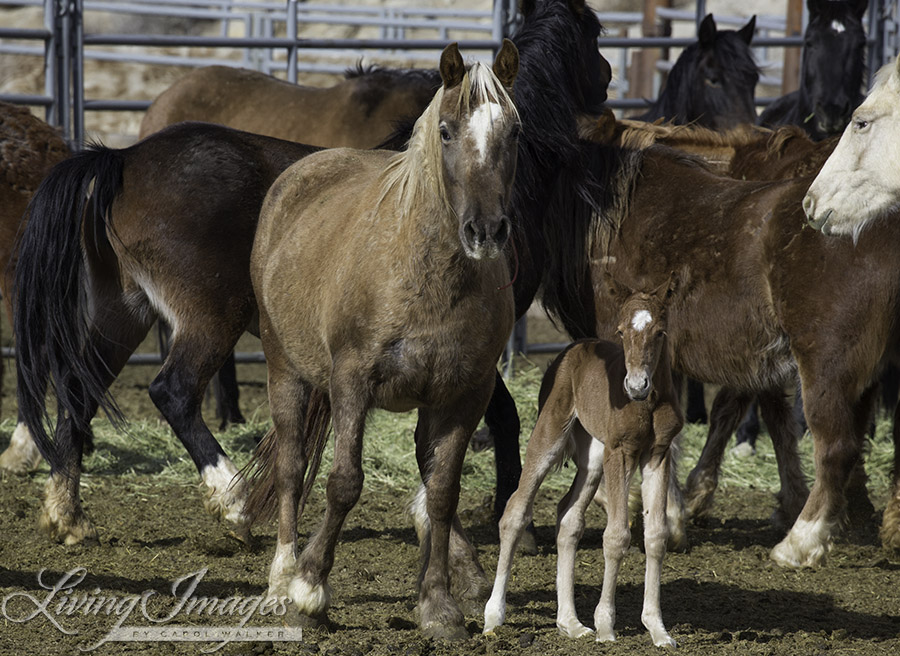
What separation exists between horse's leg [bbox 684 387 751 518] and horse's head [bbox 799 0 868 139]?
8.08 ft

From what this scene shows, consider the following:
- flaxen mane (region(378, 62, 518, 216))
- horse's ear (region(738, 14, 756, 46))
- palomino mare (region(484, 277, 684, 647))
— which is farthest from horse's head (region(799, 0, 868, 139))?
flaxen mane (region(378, 62, 518, 216))

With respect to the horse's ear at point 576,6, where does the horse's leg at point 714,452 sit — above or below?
below

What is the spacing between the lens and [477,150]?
3254mm

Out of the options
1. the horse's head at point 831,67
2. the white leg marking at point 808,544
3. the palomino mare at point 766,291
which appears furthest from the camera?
the horse's head at point 831,67

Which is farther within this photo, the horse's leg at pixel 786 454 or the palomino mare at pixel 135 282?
the horse's leg at pixel 786 454

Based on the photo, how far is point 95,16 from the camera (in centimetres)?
2239

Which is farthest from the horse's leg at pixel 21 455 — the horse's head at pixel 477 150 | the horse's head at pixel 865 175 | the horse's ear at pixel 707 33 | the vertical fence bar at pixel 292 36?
the horse's ear at pixel 707 33

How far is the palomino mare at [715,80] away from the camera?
741 centimetres

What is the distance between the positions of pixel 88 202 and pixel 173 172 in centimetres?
41

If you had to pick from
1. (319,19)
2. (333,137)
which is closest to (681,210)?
(333,137)

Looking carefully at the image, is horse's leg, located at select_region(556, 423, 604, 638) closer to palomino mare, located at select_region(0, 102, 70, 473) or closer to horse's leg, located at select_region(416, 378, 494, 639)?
horse's leg, located at select_region(416, 378, 494, 639)

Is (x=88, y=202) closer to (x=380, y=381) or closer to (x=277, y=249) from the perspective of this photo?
(x=277, y=249)

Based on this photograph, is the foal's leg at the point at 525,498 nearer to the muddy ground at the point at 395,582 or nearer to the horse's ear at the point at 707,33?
the muddy ground at the point at 395,582

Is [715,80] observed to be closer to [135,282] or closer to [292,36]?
[292,36]
